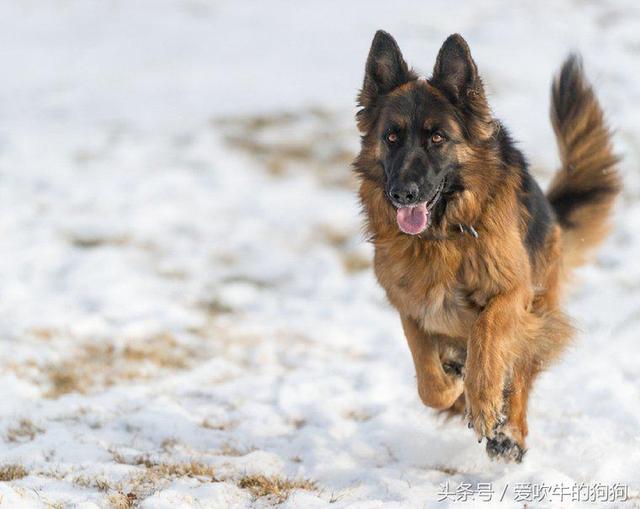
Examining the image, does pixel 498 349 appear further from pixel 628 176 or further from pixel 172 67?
pixel 172 67

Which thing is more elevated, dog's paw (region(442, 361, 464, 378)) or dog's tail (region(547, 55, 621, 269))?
dog's tail (region(547, 55, 621, 269))

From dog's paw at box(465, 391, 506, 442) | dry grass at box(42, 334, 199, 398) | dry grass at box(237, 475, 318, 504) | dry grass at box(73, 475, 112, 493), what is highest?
dog's paw at box(465, 391, 506, 442)

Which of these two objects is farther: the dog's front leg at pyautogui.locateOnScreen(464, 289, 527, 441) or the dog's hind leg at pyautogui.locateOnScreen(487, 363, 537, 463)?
the dog's hind leg at pyautogui.locateOnScreen(487, 363, 537, 463)

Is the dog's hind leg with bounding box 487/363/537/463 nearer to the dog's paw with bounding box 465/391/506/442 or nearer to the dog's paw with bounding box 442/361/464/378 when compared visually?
the dog's paw with bounding box 465/391/506/442

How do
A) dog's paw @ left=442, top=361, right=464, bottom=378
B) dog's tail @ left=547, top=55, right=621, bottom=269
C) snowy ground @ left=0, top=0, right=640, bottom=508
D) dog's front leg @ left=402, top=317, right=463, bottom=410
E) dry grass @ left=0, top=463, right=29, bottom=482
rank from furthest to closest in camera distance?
dog's tail @ left=547, top=55, right=621, bottom=269, dog's paw @ left=442, top=361, right=464, bottom=378, dog's front leg @ left=402, top=317, right=463, bottom=410, snowy ground @ left=0, top=0, right=640, bottom=508, dry grass @ left=0, top=463, right=29, bottom=482

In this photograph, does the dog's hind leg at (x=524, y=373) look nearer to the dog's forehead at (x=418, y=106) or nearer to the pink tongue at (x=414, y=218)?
the pink tongue at (x=414, y=218)

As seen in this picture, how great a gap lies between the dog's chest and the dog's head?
0.69ft

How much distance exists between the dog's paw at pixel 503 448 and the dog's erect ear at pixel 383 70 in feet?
6.66

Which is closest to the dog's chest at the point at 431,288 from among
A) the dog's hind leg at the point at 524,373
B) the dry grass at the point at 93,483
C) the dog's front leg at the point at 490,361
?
the dog's front leg at the point at 490,361

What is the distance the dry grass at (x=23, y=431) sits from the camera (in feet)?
15.6

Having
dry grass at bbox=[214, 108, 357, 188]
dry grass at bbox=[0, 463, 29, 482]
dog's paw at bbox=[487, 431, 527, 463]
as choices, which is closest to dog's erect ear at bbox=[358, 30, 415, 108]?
dog's paw at bbox=[487, 431, 527, 463]

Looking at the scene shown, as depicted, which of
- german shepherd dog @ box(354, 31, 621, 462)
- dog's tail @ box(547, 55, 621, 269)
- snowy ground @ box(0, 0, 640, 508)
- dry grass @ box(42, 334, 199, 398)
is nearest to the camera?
german shepherd dog @ box(354, 31, 621, 462)

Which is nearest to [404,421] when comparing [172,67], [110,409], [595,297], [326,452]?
[326,452]

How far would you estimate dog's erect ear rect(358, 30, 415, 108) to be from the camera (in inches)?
174
